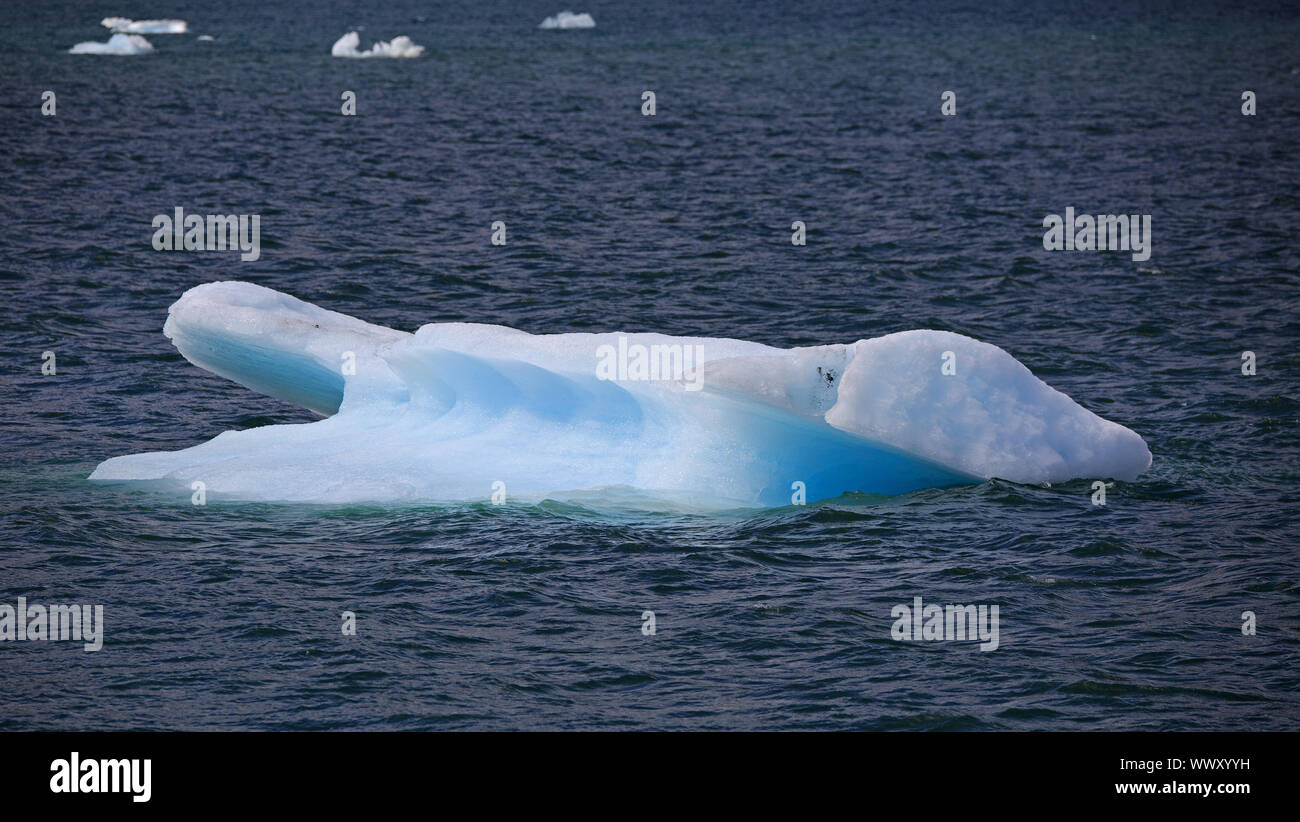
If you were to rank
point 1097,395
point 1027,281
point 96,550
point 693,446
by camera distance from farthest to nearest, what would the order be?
point 1027,281 < point 1097,395 < point 693,446 < point 96,550

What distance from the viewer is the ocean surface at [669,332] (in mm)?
14234

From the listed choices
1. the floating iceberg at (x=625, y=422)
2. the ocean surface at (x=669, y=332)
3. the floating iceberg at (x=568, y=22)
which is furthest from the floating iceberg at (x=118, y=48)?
the floating iceberg at (x=625, y=422)

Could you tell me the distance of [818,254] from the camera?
Result: 33750 mm

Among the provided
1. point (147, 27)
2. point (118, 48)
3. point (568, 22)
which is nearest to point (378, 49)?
point (118, 48)

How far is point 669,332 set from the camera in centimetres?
2727

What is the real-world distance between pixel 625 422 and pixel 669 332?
7948 mm

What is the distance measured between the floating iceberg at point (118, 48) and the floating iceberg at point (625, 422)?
187 ft

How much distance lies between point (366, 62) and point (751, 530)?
58321 mm

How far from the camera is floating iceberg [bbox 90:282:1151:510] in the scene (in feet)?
57.8

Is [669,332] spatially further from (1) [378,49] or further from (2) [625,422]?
(1) [378,49]

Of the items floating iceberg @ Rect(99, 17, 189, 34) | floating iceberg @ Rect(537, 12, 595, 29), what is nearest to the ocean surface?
floating iceberg @ Rect(99, 17, 189, 34)

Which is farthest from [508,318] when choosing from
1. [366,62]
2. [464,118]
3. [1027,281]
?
[366,62]
